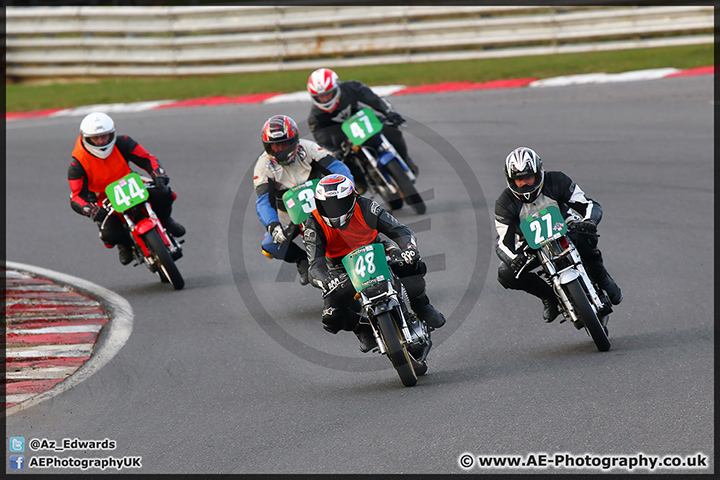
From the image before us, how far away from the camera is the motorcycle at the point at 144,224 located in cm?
996

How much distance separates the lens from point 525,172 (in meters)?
7.12

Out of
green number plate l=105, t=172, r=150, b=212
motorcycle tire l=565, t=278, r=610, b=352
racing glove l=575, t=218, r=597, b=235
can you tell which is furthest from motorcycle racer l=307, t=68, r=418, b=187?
motorcycle tire l=565, t=278, r=610, b=352

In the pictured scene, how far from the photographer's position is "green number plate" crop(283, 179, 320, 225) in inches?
351

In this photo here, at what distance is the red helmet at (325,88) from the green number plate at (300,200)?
2.69m

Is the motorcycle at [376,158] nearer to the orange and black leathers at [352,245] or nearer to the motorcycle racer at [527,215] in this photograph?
the motorcycle racer at [527,215]

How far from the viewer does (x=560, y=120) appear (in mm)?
15039

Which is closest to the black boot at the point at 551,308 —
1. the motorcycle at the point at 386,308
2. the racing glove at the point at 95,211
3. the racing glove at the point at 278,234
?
the motorcycle at the point at 386,308

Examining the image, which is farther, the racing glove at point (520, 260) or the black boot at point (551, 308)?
the black boot at point (551, 308)

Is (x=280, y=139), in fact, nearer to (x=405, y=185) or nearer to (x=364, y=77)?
(x=405, y=185)

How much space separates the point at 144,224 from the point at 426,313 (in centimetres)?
395

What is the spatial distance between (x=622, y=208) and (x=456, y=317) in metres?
3.68

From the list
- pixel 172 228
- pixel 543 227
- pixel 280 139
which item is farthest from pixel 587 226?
pixel 172 228

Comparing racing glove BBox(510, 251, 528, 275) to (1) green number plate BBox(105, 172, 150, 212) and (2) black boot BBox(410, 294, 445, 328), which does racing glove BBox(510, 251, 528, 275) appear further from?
(1) green number plate BBox(105, 172, 150, 212)

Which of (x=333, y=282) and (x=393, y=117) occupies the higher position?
(x=393, y=117)
